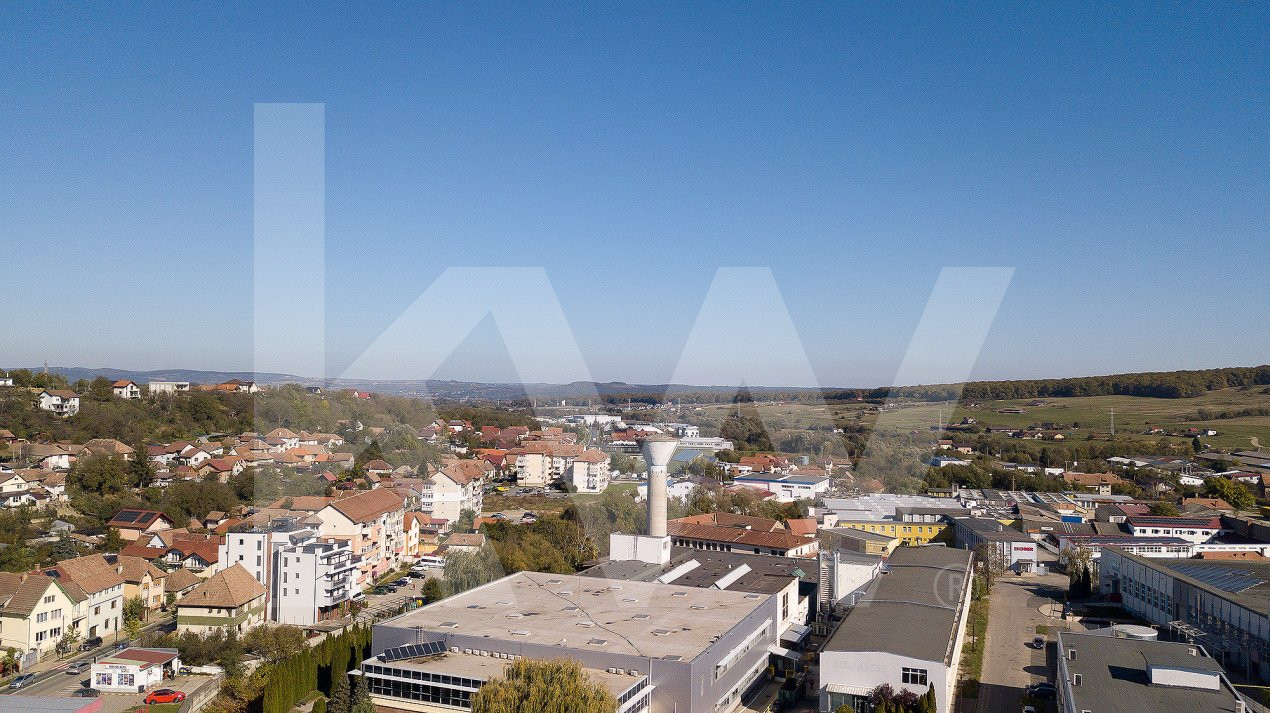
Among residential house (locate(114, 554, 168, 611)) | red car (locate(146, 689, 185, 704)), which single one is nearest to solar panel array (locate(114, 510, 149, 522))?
residential house (locate(114, 554, 168, 611))

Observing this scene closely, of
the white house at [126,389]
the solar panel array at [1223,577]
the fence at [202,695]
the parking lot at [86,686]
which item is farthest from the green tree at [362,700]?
the white house at [126,389]

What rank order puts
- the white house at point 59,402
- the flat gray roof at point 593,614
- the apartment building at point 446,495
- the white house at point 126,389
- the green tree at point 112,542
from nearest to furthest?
1. the flat gray roof at point 593,614
2. the green tree at point 112,542
3. the apartment building at point 446,495
4. the white house at point 59,402
5. the white house at point 126,389

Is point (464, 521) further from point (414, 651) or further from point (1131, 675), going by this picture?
point (1131, 675)

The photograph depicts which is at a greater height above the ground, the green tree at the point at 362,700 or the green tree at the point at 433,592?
the green tree at the point at 362,700

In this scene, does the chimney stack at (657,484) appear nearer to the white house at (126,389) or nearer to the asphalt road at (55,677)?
the asphalt road at (55,677)

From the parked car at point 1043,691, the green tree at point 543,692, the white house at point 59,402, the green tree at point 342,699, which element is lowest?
the parked car at point 1043,691

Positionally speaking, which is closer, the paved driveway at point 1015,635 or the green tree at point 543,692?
the green tree at point 543,692

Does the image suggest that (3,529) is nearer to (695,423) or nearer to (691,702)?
(691,702)

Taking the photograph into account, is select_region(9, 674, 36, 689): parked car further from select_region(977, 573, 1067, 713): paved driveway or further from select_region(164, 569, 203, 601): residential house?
select_region(977, 573, 1067, 713): paved driveway
